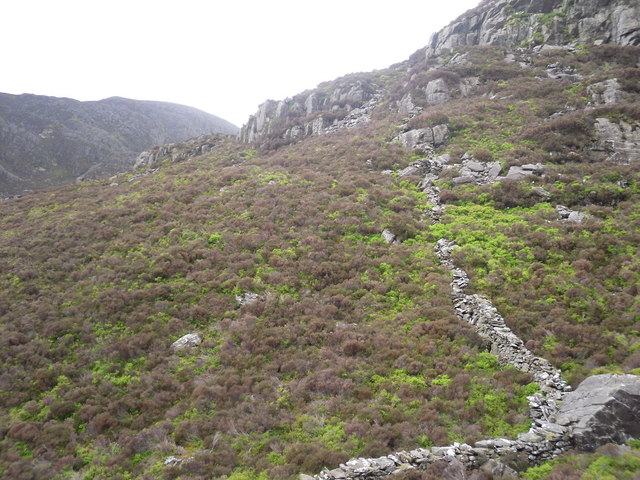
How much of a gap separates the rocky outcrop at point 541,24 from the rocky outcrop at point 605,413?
4018 cm

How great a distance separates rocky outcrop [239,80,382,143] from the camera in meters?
43.8

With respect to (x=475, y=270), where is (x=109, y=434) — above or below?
below

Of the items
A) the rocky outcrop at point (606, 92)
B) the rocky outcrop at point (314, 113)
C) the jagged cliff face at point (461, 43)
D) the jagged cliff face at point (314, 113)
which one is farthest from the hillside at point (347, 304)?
the jagged cliff face at point (314, 113)

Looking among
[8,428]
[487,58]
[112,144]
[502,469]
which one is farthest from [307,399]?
[112,144]

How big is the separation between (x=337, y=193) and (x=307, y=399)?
16.8 metres

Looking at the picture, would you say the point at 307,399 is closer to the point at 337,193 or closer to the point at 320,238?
the point at 320,238

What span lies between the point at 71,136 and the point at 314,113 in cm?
6319

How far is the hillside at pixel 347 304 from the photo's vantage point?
8.56 metres

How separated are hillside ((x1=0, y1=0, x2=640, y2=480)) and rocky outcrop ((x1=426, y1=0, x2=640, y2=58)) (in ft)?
4.46

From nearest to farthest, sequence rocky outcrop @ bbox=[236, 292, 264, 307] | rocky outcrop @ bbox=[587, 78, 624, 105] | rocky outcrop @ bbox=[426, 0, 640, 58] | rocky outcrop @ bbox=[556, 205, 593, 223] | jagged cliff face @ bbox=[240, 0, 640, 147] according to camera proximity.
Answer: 1. rocky outcrop @ bbox=[236, 292, 264, 307]
2. rocky outcrop @ bbox=[556, 205, 593, 223]
3. rocky outcrop @ bbox=[587, 78, 624, 105]
4. rocky outcrop @ bbox=[426, 0, 640, 58]
5. jagged cliff face @ bbox=[240, 0, 640, 147]

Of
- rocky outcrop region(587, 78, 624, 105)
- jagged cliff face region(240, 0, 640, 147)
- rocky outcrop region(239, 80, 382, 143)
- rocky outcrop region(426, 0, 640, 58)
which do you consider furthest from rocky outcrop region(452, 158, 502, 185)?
rocky outcrop region(426, 0, 640, 58)

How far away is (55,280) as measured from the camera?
Result: 17.4 metres

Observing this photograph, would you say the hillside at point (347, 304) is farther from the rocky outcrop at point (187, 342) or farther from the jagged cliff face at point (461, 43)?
the jagged cliff face at point (461, 43)

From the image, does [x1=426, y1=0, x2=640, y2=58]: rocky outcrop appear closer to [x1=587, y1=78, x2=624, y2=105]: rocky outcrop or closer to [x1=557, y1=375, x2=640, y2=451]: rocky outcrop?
[x1=587, y1=78, x2=624, y2=105]: rocky outcrop
